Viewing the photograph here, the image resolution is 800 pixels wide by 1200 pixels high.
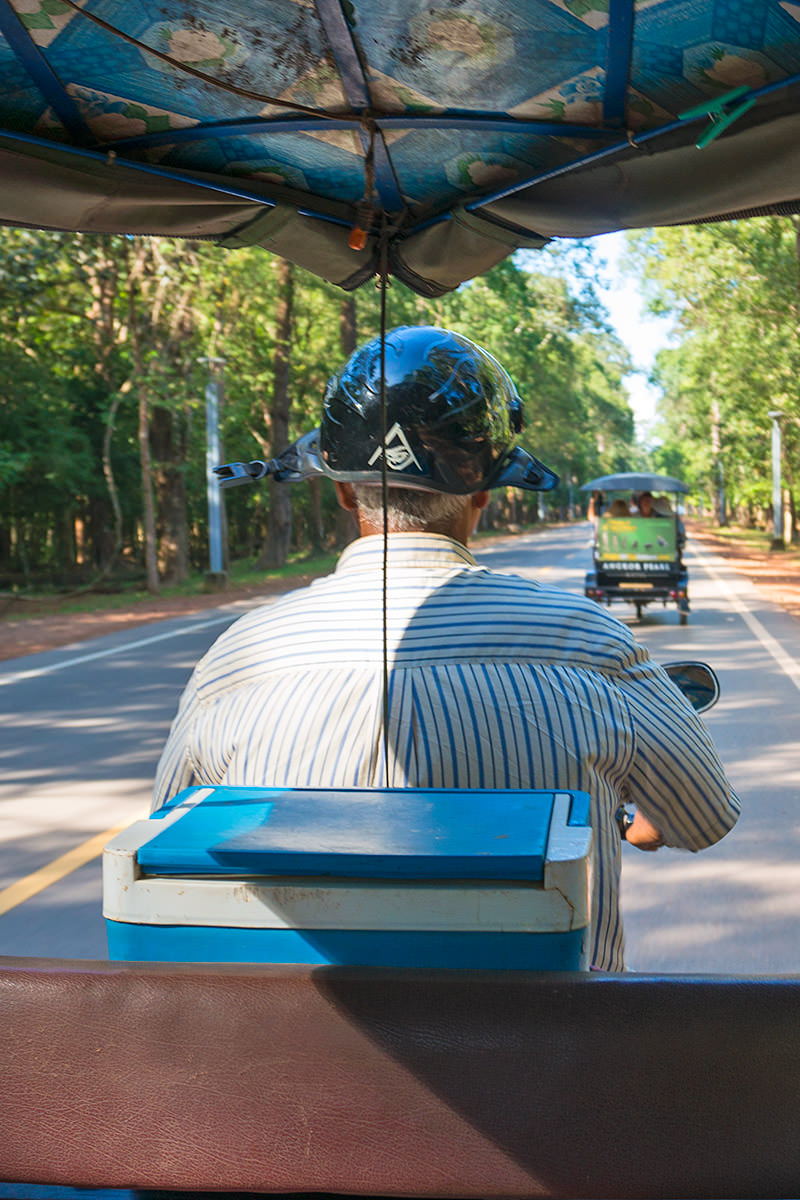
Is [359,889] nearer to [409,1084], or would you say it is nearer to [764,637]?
[409,1084]

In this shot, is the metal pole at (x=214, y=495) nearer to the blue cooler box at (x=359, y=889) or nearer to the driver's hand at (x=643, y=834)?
the driver's hand at (x=643, y=834)

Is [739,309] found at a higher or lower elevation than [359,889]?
higher

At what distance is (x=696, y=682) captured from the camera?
2.64 metres

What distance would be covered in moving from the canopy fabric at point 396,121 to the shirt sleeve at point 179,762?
45.9 inches

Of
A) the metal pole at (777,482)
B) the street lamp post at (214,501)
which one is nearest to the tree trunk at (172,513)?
the street lamp post at (214,501)

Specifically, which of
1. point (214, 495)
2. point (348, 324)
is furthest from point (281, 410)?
point (214, 495)

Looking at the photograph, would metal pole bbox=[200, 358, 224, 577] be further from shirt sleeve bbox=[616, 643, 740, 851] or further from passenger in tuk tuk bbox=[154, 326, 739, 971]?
shirt sleeve bbox=[616, 643, 740, 851]

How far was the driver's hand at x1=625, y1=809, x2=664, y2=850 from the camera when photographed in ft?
7.72

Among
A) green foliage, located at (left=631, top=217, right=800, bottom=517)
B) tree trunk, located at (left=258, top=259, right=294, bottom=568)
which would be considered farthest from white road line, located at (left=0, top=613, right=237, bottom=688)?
tree trunk, located at (left=258, top=259, right=294, bottom=568)

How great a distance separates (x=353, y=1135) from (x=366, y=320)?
137 feet

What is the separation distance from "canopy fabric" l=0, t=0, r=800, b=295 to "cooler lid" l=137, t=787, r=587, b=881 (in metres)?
1.33

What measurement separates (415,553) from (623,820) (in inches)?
24.3

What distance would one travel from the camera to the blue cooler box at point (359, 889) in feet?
5.19

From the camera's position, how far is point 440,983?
1.60 meters
